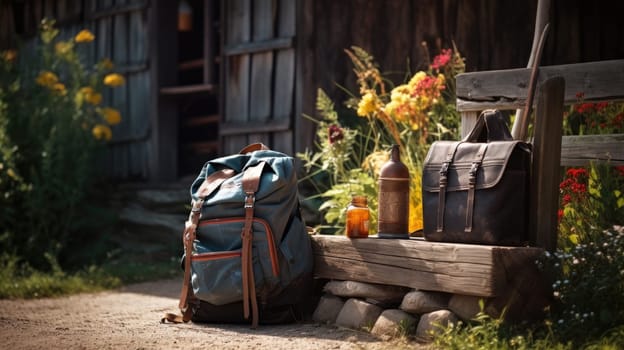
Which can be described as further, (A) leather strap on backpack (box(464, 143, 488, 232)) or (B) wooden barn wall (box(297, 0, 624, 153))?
(B) wooden barn wall (box(297, 0, 624, 153))

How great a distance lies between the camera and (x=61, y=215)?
792cm

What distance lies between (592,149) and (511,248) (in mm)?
895

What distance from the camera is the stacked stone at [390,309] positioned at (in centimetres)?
386

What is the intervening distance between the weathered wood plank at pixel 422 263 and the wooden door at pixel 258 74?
315 cm

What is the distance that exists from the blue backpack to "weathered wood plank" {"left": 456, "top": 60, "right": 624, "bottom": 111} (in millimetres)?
1089

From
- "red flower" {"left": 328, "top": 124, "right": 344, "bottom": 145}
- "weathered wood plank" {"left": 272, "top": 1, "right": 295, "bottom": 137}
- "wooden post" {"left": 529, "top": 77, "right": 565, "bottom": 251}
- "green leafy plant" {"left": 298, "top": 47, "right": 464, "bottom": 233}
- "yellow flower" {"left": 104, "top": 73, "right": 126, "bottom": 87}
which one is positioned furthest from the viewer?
"yellow flower" {"left": 104, "top": 73, "right": 126, "bottom": 87}

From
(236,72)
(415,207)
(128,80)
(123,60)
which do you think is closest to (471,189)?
(415,207)

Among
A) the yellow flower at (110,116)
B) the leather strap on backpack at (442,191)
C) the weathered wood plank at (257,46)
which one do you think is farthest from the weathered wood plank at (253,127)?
the leather strap on backpack at (442,191)

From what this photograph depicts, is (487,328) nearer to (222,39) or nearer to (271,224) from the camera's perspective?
(271,224)

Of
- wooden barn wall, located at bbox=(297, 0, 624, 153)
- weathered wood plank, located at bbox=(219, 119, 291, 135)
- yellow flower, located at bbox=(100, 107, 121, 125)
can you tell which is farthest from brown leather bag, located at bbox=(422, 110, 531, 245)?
yellow flower, located at bbox=(100, 107, 121, 125)

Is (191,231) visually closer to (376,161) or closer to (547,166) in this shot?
(376,161)

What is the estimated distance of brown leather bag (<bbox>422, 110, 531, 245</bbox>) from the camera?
3.78 meters

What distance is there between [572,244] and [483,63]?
298cm

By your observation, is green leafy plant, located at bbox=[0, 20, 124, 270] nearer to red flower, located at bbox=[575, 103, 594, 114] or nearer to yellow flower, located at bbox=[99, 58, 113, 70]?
yellow flower, located at bbox=[99, 58, 113, 70]
